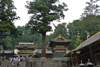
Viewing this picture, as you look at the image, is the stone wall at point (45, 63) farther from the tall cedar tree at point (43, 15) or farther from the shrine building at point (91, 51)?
the shrine building at point (91, 51)

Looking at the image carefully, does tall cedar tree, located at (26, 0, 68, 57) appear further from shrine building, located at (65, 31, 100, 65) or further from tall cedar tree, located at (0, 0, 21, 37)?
shrine building, located at (65, 31, 100, 65)

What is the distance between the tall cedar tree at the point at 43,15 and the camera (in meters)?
22.8

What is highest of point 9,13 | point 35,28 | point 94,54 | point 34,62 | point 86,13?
point 86,13

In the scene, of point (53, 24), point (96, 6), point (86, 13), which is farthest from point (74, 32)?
point (53, 24)

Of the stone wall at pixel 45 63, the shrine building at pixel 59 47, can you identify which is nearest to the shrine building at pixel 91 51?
the stone wall at pixel 45 63

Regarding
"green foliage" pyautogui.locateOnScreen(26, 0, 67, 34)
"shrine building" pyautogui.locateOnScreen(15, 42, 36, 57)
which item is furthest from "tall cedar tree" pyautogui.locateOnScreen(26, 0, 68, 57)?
"shrine building" pyautogui.locateOnScreen(15, 42, 36, 57)

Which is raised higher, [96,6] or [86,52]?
[96,6]

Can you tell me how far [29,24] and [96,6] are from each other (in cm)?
2334

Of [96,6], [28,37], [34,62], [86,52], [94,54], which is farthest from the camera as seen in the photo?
[28,37]

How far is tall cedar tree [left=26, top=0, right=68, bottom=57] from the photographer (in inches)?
896

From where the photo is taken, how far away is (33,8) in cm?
2377

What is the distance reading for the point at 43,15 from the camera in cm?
2402

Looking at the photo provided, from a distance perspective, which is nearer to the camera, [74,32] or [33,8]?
[33,8]

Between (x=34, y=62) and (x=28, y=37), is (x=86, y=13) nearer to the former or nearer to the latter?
(x=34, y=62)
